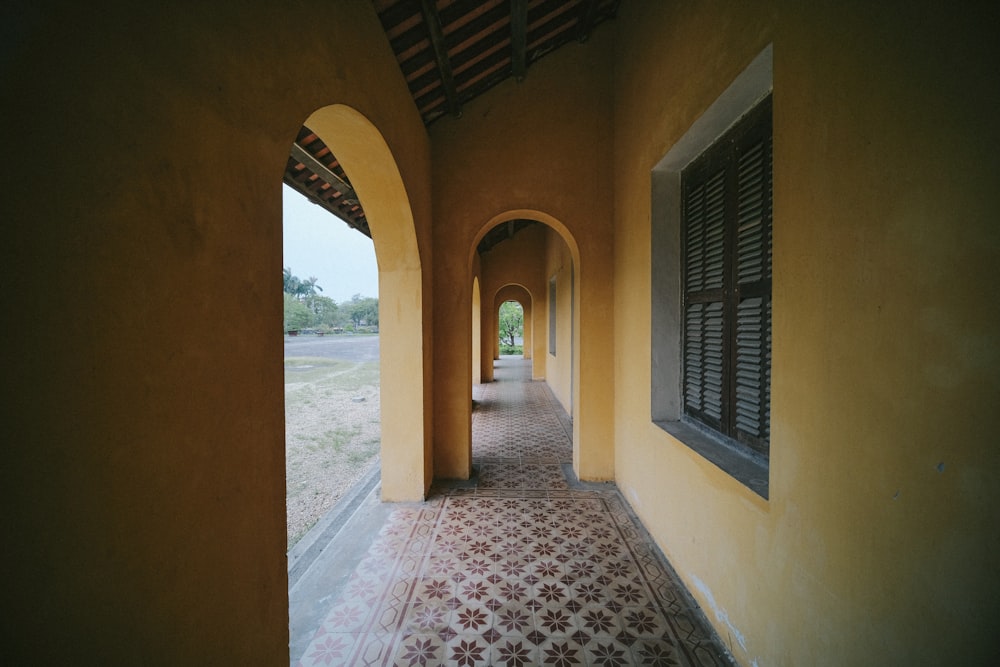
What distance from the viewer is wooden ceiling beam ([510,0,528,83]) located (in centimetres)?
316

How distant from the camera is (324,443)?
20.5ft

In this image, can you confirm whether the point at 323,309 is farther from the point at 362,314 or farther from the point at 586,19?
the point at 586,19

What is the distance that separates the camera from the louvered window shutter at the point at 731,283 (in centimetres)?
228

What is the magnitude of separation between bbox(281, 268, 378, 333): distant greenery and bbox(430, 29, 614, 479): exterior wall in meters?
50.4

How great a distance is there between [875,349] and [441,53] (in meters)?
3.63

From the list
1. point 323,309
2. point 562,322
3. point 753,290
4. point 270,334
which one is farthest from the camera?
point 323,309

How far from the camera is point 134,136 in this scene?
3.13 ft

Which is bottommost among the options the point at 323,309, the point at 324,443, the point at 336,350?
the point at 324,443

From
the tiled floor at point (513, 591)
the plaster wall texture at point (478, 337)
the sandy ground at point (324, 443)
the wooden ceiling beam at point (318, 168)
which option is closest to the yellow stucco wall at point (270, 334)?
the tiled floor at point (513, 591)

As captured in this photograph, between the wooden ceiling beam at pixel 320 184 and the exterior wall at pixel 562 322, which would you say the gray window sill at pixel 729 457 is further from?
the exterior wall at pixel 562 322

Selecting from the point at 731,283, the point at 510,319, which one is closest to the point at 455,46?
the point at 731,283

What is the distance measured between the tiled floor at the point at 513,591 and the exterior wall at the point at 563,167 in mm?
1088

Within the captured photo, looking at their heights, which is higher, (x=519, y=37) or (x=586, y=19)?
(x=586, y=19)

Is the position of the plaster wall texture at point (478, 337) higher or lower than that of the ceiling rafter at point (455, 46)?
lower
